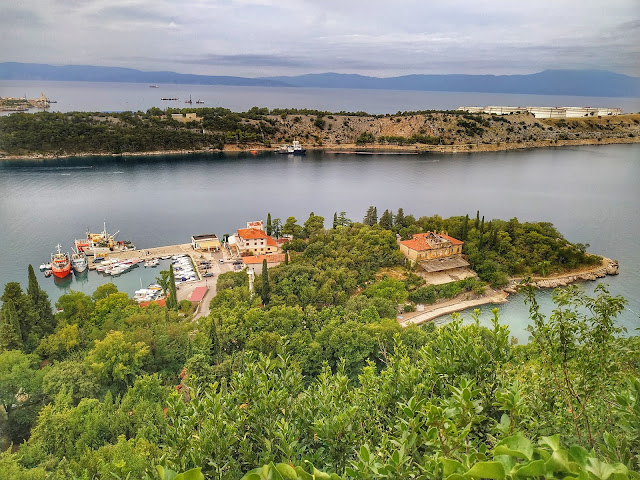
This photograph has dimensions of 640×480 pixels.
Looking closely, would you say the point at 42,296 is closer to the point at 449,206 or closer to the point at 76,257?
the point at 76,257

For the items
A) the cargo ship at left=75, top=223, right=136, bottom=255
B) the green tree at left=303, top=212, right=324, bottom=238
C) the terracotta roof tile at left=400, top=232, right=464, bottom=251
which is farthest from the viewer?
the green tree at left=303, top=212, right=324, bottom=238

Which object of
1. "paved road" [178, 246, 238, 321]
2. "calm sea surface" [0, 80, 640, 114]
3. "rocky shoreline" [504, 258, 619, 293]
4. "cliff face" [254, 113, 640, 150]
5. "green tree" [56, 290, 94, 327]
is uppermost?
"calm sea surface" [0, 80, 640, 114]

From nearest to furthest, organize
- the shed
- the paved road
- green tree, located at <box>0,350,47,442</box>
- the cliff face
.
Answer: green tree, located at <box>0,350,47,442</box>
the paved road
the shed
the cliff face

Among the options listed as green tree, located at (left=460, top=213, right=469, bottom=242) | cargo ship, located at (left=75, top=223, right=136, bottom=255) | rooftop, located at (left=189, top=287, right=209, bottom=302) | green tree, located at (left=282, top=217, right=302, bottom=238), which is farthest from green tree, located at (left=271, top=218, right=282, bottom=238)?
green tree, located at (left=460, top=213, right=469, bottom=242)

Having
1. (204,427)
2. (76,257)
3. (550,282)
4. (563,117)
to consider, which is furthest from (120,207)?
(563,117)

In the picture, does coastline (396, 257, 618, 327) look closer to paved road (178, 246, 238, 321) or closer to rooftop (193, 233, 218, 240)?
paved road (178, 246, 238, 321)

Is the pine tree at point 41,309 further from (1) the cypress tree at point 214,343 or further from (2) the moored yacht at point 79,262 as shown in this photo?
(2) the moored yacht at point 79,262
